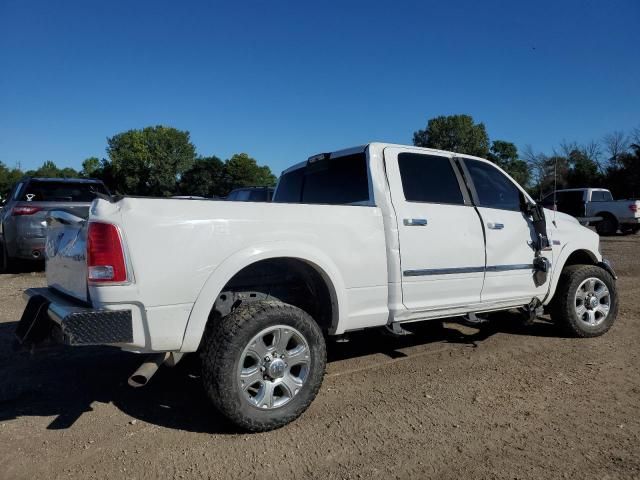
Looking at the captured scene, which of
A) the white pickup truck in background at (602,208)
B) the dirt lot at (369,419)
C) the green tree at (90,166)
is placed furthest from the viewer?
the green tree at (90,166)

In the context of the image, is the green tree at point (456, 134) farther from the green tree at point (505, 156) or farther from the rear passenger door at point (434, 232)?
the rear passenger door at point (434, 232)

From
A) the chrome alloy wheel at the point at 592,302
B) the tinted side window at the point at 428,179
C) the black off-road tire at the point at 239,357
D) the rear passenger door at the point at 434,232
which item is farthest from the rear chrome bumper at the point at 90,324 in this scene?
the chrome alloy wheel at the point at 592,302

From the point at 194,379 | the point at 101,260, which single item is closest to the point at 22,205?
the point at 194,379

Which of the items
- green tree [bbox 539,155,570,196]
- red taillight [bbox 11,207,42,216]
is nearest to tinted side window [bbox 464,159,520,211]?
red taillight [bbox 11,207,42,216]

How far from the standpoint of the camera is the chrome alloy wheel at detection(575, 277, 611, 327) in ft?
17.6

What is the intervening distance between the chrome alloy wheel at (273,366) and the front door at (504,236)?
1.97 metres

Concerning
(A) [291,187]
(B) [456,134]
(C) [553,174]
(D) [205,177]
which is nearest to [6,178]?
(D) [205,177]

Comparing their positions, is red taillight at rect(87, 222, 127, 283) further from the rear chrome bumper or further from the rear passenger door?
the rear passenger door

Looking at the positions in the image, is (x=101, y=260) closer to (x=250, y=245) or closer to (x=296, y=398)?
(x=250, y=245)

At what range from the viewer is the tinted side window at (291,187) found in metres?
5.11

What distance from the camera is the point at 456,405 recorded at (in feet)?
12.1

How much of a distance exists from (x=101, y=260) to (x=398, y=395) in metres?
2.36

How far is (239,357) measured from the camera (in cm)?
313

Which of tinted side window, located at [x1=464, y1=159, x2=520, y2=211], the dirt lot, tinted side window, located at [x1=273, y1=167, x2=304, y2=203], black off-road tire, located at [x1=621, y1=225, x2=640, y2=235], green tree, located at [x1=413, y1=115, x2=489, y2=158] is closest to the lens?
the dirt lot
